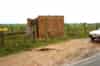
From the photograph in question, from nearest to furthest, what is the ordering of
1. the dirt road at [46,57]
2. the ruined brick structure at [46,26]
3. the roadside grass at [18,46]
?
the dirt road at [46,57] → the roadside grass at [18,46] → the ruined brick structure at [46,26]

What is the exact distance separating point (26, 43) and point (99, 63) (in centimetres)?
729

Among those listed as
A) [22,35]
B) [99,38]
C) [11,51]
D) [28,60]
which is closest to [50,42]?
[22,35]

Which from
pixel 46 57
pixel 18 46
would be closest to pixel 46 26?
pixel 18 46

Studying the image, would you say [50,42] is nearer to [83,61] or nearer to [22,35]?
[22,35]

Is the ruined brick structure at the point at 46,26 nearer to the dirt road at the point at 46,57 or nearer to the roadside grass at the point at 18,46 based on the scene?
the roadside grass at the point at 18,46

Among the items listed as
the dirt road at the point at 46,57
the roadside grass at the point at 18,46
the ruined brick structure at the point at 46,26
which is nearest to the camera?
the dirt road at the point at 46,57

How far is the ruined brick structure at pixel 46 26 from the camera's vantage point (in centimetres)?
2556

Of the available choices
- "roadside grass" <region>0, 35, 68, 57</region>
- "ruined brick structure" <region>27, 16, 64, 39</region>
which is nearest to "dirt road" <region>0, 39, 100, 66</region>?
"roadside grass" <region>0, 35, 68, 57</region>

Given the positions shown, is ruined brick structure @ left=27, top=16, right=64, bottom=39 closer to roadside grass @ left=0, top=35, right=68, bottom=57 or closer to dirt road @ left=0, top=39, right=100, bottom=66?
roadside grass @ left=0, top=35, right=68, bottom=57

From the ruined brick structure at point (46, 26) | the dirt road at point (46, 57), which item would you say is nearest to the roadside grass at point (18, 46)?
the dirt road at point (46, 57)

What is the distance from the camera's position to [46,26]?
25.7 m

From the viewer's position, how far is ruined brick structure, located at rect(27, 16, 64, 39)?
83.9 ft

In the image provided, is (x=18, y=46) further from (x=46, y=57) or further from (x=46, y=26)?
(x=46, y=26)

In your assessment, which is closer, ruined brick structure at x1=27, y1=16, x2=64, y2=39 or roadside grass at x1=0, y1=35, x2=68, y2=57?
roadside grass at x1=0, y1=35, x2=68, y2=57
